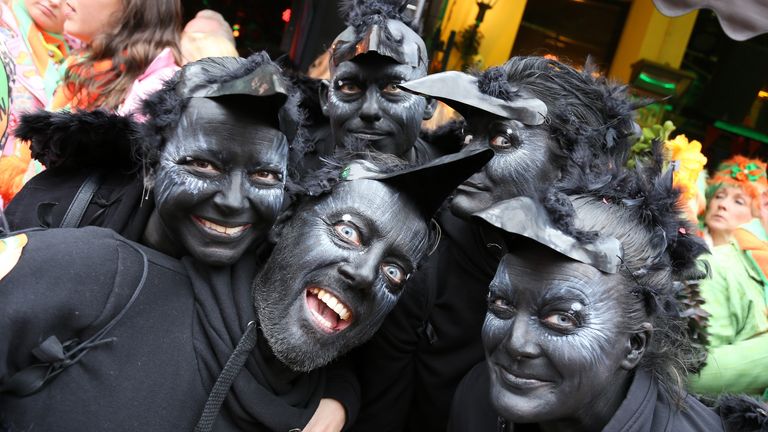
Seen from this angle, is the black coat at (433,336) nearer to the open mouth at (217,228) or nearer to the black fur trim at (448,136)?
the black fur trim at (448,136)

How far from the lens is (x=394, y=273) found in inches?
90.4

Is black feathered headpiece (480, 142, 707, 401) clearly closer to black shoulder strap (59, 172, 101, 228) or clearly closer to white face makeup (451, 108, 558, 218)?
white face makeup (451, 108, 558, 218)

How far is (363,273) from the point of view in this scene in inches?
84.9

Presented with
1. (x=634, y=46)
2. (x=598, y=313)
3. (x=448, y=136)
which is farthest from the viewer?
(x=634, y=46)

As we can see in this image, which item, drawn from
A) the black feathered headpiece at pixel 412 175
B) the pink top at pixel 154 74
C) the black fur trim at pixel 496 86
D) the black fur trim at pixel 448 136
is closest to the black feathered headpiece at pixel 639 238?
the black feathered headpiece at pixel 412 175

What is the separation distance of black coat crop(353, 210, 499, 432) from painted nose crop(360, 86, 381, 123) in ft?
1.90

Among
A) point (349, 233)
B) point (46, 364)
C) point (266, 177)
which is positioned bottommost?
point (46, 364)

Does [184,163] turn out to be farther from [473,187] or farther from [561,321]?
[561,321]

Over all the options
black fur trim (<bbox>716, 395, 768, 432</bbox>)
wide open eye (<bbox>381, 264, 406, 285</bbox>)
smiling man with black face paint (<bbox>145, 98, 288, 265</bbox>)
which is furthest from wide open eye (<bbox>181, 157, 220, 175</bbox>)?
black fur trim (<bbox>716, 395, 768, 432</bbox>)

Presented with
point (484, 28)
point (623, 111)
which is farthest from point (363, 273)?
point (484, 28)

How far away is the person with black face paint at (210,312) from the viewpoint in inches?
72.5

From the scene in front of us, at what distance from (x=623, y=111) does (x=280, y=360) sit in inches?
66.0

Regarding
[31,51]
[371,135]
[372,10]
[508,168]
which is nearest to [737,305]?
[508,168]

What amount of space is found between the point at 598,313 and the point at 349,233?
0.82 m
